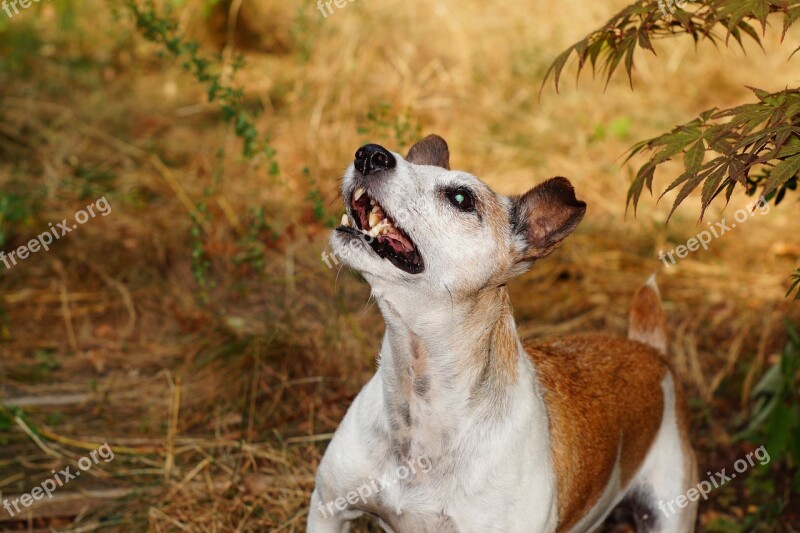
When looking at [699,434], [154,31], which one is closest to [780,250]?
[699,434]

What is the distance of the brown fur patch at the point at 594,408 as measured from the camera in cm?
404

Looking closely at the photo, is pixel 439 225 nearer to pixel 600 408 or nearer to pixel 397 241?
pixel 397 241

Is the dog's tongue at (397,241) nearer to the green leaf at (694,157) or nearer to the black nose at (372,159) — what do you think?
the black nose at (372,159)

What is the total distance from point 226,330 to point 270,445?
111 centimetres

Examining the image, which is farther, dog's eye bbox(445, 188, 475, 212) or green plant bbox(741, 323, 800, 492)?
green plant bbox(741, 323, 800, 492)

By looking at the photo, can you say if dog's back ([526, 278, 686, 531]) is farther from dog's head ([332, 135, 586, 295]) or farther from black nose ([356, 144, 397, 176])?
black nose ([356, 144, 397, 176])

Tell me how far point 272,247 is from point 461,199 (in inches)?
153

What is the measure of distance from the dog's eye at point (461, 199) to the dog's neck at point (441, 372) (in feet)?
1.19

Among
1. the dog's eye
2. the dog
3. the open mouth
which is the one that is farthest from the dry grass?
the dog's eye

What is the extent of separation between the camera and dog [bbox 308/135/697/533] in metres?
3.60

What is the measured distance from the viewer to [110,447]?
213 inches

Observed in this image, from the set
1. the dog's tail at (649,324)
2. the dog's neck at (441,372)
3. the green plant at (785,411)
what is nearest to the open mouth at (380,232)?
the dog's neck at (441,372)

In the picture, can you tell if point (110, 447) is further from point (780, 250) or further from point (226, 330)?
point (780, 250)

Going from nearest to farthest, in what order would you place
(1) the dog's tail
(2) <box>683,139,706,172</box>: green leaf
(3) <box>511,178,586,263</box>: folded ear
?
(2) <box>683,139,706,172</box>: green leaf → (3) <box>511,178,586,263</box>: folded ear → (1) the dog's tail
